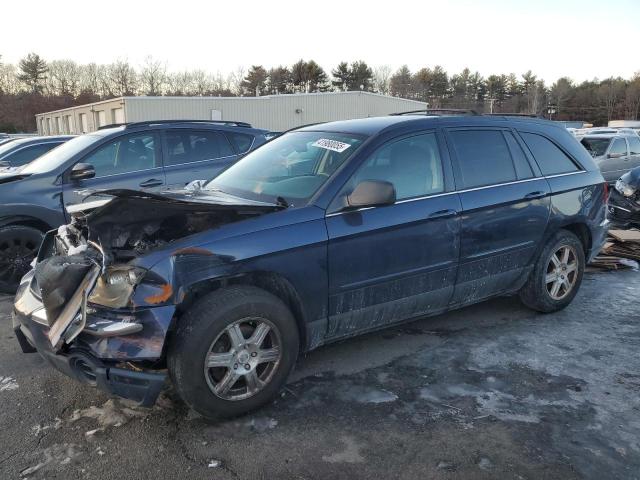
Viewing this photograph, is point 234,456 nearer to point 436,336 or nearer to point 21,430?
point 21,430

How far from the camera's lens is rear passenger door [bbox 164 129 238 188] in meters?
→ 6.58

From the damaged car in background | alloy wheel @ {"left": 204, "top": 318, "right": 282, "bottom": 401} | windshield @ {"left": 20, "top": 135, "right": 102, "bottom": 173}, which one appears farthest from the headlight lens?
windshield @ {"left": 20, "top": 135, "right": 102, "bottom": 173}

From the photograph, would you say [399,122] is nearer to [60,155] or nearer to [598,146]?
[60,155]

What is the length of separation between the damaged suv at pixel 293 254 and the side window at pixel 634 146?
40.6ft

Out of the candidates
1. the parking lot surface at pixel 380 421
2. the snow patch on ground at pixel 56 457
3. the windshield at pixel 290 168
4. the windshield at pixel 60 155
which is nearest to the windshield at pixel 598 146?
the parking lot surface at pixel 380 421

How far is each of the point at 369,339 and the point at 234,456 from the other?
71.0 inches

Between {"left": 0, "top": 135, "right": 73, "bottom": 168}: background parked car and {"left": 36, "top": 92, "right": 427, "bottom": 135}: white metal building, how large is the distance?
1792 cm

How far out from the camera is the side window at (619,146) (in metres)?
14.7

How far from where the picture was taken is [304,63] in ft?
235

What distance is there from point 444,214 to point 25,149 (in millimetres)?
9957

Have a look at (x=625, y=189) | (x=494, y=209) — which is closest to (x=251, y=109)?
(x=625, y=189)

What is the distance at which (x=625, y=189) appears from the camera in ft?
28.8

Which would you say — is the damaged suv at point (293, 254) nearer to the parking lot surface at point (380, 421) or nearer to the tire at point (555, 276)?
the tire at point (555, 276)

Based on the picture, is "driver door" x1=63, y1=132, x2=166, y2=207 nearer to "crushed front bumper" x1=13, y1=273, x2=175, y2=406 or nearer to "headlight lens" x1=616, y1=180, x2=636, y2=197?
"crushed front bumper" x1=13, y1=273, x2=175, y2=406
